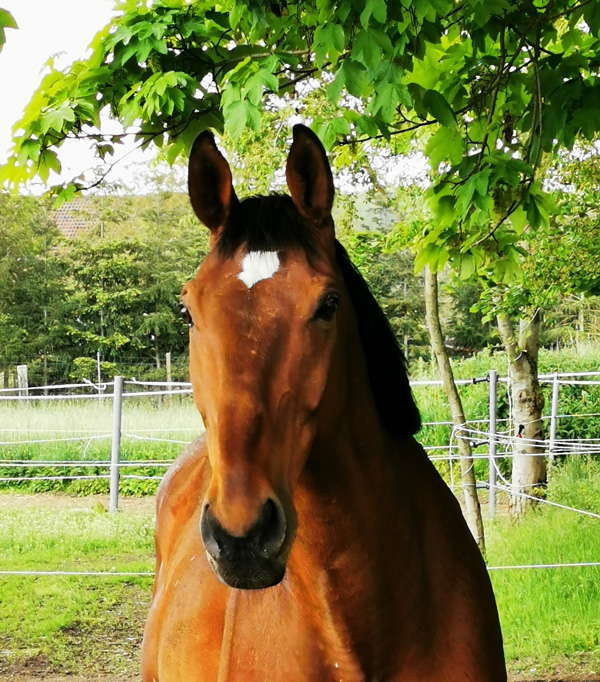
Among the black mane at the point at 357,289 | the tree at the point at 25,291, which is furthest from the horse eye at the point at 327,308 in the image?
the tree at the point at 25,291

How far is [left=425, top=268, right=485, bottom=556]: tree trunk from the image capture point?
5777 mm

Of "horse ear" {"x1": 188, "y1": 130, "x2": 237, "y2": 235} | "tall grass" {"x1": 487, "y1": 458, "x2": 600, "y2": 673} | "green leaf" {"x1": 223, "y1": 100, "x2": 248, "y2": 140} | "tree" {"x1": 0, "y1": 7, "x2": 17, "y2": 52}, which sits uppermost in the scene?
"tree" {"x1": 0, "y1": 7, "x2": 17, "y2": 52}

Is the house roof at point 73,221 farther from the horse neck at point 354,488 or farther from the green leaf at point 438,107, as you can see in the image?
the horse neck at point 354,488

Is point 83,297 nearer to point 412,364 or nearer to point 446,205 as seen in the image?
point 412,364

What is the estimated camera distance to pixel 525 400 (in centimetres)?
738

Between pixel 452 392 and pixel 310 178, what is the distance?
4.69m

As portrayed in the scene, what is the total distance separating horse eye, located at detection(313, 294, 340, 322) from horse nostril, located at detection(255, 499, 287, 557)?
401 mm

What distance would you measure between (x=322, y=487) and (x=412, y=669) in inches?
19.3

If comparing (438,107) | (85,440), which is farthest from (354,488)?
(85,440)

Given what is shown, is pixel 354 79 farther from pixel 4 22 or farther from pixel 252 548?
pixel 252 548

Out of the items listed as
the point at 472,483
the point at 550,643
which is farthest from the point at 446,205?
the point at 472,483

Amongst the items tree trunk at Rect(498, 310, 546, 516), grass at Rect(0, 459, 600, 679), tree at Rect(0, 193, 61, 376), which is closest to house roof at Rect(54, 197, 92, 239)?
tree at Rect(0, 193, 61, 376)

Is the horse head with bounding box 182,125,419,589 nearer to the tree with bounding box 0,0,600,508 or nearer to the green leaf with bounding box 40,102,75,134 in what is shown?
the tree with bounding box 0,0,600,508

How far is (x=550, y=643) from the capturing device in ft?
14.9
